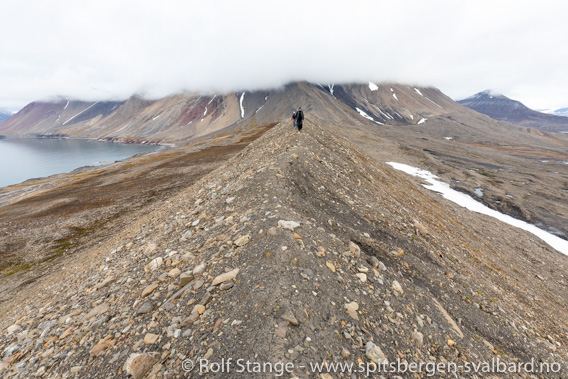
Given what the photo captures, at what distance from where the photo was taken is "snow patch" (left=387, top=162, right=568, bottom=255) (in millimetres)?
33156

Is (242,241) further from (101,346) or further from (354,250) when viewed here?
(101,346)

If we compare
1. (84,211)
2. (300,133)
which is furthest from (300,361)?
(84,211)

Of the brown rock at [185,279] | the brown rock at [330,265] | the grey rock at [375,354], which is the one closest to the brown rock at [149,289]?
the brown rock at [185,279]

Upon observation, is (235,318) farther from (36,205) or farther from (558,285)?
(36,205)

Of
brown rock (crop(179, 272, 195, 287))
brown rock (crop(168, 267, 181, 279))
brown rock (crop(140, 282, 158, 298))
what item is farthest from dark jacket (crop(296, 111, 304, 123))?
brown rock (crop(140, 282, 158, 298))

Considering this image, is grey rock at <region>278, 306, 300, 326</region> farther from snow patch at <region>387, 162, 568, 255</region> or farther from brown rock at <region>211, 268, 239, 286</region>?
snow patch at <region>387, 162, 568, 255</region>

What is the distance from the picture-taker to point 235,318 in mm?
5836

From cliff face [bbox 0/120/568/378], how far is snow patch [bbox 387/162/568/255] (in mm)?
28023

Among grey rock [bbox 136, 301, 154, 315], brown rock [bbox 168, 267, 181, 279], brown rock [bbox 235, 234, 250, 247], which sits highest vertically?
brown rock [bbox 235, 234, 250, 247]

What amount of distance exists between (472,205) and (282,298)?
159ft

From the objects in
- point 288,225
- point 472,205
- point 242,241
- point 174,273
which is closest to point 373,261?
point 288,225

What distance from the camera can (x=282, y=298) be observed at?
20.2ft

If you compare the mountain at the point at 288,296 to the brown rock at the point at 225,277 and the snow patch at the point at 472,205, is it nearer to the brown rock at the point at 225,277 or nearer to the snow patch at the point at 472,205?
the brown rock at the point at 225,277

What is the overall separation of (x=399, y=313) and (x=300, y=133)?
14.2 m
